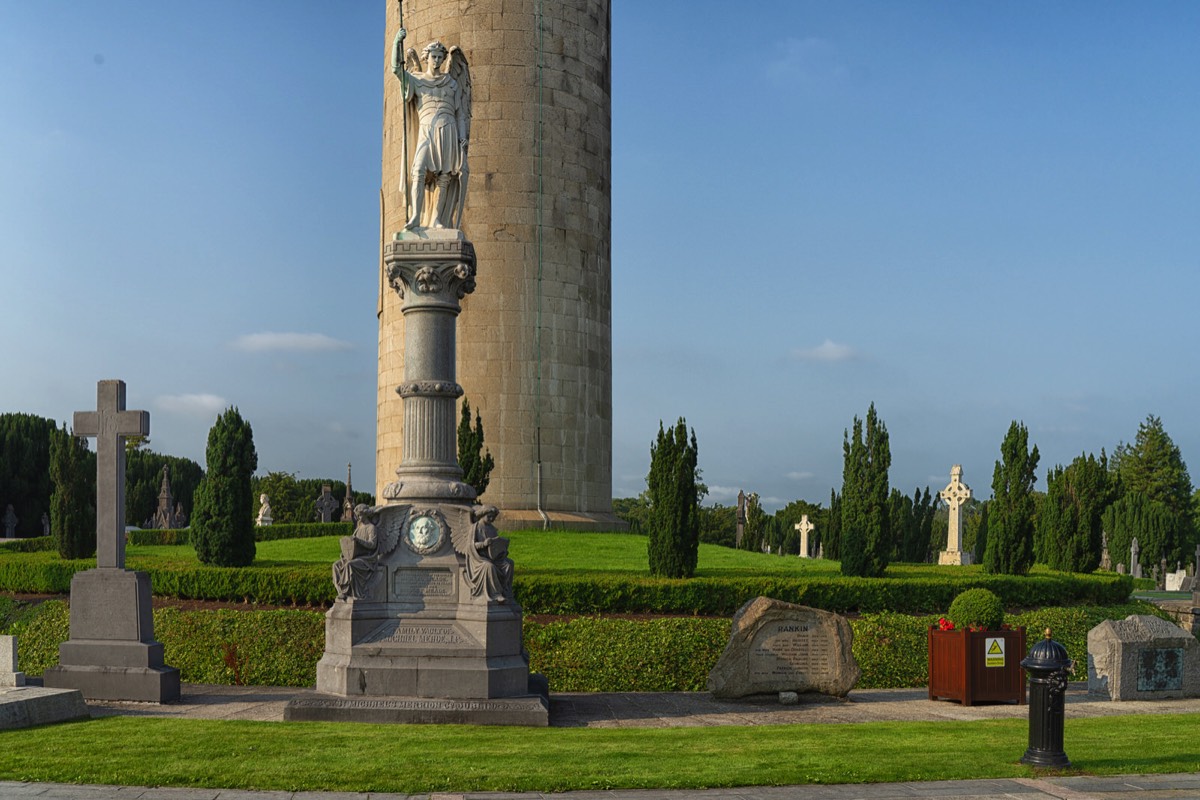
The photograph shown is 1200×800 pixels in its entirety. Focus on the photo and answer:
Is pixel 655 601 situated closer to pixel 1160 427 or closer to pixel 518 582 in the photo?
pixel 518 582

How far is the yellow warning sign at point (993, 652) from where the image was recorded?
16797mm

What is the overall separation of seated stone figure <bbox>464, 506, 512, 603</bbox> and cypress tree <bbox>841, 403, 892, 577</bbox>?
38.2 ft

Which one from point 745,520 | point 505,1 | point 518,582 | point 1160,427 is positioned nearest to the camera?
point 518,582

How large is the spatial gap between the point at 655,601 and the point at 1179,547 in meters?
54.3

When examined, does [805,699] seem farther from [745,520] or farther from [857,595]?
[745,520]

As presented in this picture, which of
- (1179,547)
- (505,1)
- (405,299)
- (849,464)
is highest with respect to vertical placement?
(505,1)

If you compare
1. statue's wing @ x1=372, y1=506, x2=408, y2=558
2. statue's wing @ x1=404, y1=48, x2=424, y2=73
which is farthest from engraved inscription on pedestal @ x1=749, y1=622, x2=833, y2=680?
statue's wing @ x1=404, y1=48, x2=424, y2=73

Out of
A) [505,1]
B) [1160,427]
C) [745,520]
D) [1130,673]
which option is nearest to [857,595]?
[1130,673]

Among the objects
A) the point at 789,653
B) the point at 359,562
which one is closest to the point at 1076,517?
the point at 789,653

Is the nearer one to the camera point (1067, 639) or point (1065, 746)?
point (1065, 746)

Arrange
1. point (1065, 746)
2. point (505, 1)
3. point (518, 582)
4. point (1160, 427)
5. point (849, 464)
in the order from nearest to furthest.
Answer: point (1065, 746), point (518, 582), point (849, 464), point (505, 1), point (1160, 427)

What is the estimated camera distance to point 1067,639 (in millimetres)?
21141

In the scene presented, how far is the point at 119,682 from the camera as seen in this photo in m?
15.4

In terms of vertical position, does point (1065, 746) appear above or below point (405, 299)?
below
